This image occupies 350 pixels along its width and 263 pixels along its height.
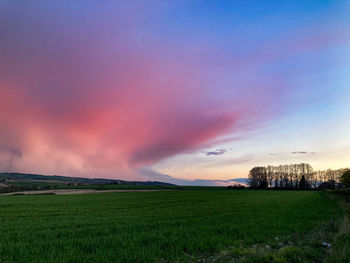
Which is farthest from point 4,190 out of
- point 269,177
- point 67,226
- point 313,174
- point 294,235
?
point 313,174

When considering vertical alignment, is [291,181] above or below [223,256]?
below

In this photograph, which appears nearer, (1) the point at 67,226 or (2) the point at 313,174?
(1) the point at 67,226

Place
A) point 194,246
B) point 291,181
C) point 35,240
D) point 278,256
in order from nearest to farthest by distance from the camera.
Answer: point 278,256
point 194,246
point 35,240
point 291,181

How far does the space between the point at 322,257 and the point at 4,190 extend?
5085 inches

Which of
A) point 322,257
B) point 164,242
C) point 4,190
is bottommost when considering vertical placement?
point 4,190

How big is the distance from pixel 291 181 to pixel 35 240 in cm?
17647

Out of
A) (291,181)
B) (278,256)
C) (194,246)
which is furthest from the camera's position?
(291,181)

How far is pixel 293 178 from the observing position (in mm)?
157750

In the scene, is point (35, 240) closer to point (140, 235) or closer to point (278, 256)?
point (140, 235)

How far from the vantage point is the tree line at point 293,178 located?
5561 inches

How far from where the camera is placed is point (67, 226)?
628 inches

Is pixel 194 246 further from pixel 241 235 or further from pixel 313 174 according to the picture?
pixel 313 174

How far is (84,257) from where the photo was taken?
28.5 feet

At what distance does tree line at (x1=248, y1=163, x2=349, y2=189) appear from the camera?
463ft
